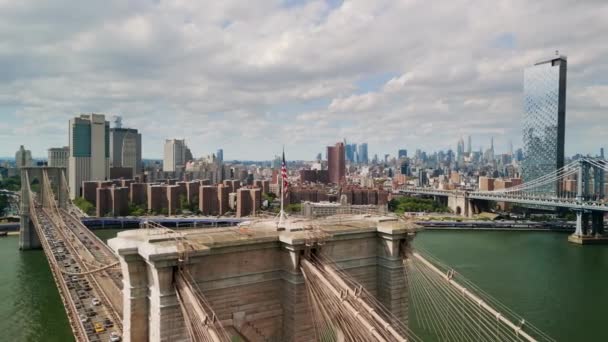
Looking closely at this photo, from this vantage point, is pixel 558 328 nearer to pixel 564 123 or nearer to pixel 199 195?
pixel 199 195

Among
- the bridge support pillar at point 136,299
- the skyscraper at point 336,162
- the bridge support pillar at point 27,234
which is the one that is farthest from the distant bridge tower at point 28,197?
the skyscraper at point 336,162

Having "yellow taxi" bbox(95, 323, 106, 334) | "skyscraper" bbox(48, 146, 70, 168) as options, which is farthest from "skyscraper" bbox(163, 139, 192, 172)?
"yellow taxi" bbox(95, 323, 106, 334)

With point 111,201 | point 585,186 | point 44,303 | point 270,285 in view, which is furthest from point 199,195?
point 270,285

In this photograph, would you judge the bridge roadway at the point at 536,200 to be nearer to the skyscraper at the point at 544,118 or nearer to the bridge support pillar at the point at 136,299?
the skyscraper at the point at 544,118

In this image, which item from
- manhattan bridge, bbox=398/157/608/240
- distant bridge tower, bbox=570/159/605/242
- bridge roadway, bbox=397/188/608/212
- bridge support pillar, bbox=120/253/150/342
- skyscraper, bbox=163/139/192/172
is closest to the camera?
bridge support pillar, bbox=120/253/150/342

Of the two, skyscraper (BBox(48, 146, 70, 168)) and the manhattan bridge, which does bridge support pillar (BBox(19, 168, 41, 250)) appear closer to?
the manhattan bridge

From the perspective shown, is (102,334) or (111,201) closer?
(102,334)
